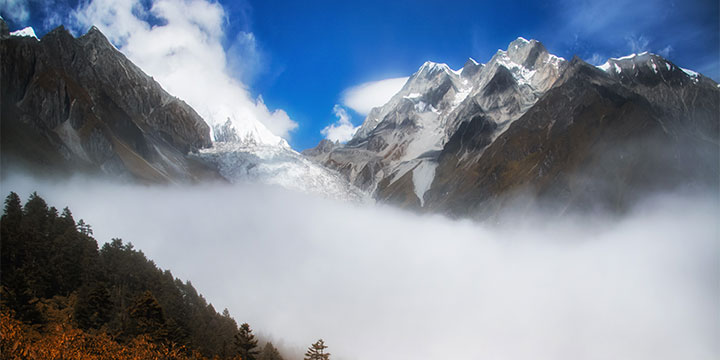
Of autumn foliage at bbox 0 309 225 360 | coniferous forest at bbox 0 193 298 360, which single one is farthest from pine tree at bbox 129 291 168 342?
autumn foliage at bbox 0 309 225 360

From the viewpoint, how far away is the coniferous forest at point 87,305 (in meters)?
40.4

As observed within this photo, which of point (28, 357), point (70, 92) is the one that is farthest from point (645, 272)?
point (70, 92)

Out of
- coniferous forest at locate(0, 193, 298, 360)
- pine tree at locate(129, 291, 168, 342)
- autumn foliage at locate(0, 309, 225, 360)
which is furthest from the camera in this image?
pine tree at locate(129, 291, 168, 342)

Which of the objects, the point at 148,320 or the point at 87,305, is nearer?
the point at 148,320

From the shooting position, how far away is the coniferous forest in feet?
132

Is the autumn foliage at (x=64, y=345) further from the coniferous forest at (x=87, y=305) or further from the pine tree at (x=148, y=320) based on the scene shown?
the pine tree at (x=148, y=320)

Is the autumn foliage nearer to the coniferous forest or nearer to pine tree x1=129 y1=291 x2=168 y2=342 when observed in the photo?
the coniferous forest

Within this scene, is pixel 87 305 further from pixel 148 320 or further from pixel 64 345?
pixel 64 345

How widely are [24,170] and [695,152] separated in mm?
241053

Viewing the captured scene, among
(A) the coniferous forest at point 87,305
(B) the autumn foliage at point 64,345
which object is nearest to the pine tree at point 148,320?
(A) the coniferous forest at point 87,305

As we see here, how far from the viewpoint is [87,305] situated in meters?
51.0

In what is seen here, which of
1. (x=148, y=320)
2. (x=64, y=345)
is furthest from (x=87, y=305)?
(x=64, y=345)

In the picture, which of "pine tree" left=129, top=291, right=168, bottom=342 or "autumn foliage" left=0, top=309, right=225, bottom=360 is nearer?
"autumn foliage" left=0, top=309, right=225, bottom=360

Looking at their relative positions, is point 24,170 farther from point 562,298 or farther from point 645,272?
point 645,272
